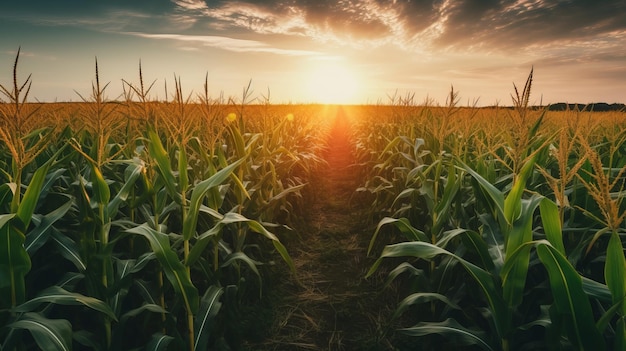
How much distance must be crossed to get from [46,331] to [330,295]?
2.81m

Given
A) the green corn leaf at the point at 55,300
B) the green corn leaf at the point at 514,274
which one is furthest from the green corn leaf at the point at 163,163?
the green corn leaf at the point at 514,274

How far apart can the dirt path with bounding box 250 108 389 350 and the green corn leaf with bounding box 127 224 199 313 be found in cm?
121

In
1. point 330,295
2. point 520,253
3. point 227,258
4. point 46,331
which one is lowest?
point 330,295

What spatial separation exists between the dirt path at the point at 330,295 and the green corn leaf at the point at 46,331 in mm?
1757

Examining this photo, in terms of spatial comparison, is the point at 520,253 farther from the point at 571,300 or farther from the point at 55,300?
the point at 55,300

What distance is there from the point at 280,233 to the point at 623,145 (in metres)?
4.70

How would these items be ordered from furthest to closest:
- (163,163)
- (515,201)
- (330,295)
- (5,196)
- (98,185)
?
(330,295)
(163,163)
(5,196)
(98,185)
(515,201)

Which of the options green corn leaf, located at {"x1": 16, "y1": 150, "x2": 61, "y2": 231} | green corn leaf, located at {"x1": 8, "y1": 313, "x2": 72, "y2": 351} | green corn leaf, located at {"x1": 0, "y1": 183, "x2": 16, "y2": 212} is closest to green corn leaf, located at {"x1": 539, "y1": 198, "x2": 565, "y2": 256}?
green corn leaf, located at {"x1": 8, "y1": 313, "x2": 72, "y2": 351}

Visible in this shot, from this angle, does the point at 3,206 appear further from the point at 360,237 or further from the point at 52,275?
the point at 360,237

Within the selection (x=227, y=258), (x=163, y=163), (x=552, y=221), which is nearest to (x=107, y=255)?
(x=163, y=163)

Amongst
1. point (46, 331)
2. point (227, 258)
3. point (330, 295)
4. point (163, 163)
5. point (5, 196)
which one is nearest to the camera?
point (46, 331)

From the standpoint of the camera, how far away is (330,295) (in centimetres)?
407

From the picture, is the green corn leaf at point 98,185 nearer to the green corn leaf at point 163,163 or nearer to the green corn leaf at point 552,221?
the green corn leaf at point 163,163

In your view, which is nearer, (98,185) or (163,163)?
(98,185)
